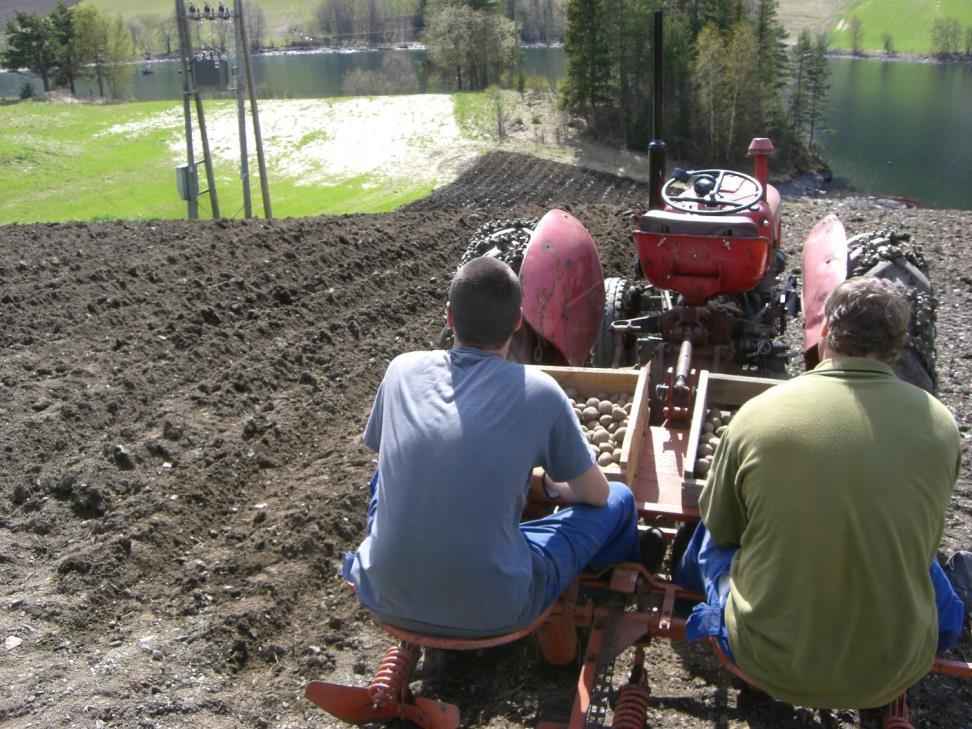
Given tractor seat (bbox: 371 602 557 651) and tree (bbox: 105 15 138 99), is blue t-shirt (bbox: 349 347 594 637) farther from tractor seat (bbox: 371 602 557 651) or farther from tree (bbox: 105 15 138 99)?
tree (bbox: 105 15 138 99)

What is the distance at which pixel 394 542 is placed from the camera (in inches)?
103

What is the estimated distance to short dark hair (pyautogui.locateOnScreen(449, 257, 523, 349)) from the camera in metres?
2.82

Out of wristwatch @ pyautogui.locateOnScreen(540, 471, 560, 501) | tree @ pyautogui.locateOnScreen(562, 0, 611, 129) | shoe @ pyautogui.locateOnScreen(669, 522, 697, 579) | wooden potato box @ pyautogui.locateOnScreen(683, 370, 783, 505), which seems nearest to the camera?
wristwatch @ pyautogui.locateOnScreen(540, 471, 560, 501)

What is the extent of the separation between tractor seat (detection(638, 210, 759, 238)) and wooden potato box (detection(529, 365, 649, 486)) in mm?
820

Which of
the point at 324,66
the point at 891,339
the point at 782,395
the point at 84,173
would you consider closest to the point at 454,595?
the point at 782,395

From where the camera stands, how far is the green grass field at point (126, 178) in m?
25.3

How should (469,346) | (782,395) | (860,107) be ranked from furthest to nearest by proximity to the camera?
(860,107)
(469,346)
(782,395)

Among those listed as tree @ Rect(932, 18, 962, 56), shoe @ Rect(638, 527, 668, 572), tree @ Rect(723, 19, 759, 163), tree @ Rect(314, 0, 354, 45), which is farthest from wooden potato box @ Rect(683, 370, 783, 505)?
tree @ Rect(314, 0, 354, 45)

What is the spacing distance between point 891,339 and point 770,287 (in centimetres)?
278

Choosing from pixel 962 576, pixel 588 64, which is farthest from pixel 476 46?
pixel 962 576

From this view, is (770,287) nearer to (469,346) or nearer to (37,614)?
(469,346)

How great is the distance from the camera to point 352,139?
33.8 meters

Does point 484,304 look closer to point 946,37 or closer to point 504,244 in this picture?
point 504,244

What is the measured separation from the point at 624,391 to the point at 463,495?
1.67 m
